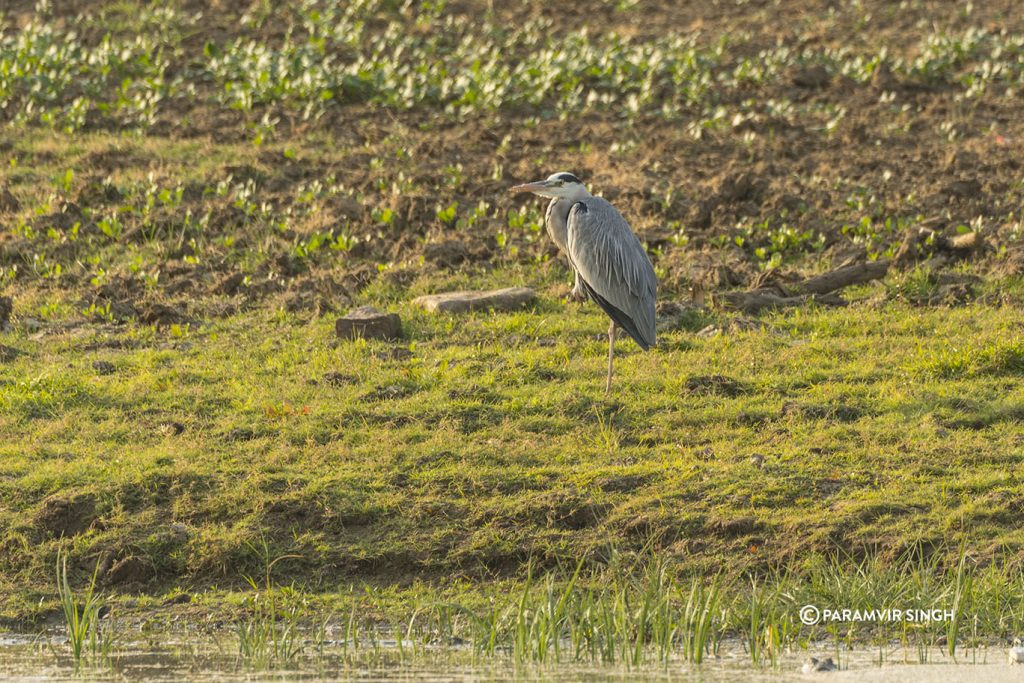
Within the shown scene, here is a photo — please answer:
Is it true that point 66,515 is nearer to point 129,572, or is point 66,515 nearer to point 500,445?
point 129,572

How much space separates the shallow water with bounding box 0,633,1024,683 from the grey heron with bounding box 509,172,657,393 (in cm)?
362

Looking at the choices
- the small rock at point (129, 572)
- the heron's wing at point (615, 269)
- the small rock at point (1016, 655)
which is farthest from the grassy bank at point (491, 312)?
the heron's wing at point (615, 269)

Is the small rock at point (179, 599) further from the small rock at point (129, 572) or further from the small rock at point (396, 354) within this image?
the small rock at point (396, 354)

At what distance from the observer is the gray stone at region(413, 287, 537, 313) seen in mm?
11164

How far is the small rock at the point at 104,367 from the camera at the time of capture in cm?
1012

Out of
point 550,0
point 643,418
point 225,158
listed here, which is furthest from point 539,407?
point 550,0

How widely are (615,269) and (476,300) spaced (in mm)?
1647

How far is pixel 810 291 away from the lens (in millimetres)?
11484

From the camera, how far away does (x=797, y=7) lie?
776 inches

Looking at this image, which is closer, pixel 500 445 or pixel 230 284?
pixel 500 445

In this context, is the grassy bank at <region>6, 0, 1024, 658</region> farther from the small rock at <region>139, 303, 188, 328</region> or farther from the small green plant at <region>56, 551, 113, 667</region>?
the small green plant at <region>56, 551, 113, 667</region>

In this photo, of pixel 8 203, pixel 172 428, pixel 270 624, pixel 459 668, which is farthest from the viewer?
pixel 8 203

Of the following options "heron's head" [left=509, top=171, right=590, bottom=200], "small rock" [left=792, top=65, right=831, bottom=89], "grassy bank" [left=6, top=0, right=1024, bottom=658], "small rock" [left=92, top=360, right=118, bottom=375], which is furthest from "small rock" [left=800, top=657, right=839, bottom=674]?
"small rock" [left=792, top=65, right=831, bottom=89]

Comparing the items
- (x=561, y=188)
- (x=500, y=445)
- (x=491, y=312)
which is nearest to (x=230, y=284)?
(x=491, y=312)
